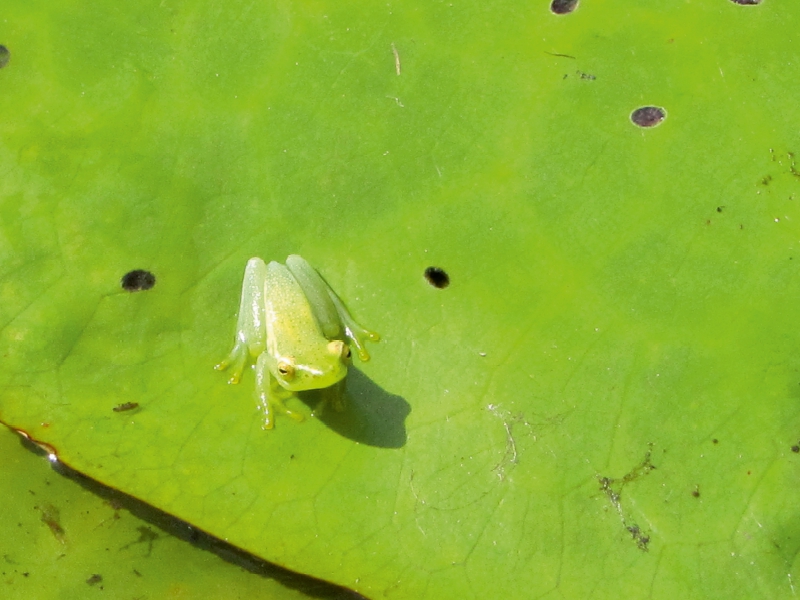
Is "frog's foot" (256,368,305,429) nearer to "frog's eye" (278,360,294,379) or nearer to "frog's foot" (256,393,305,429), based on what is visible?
"frog's foot" (256,393,305,429)

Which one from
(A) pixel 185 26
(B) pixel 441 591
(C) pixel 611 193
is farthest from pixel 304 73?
(B) pixel 441 591

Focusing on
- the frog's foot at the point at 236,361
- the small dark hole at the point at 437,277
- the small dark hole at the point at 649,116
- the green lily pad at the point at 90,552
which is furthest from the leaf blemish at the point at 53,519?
the small dark hole at the point at 649,116

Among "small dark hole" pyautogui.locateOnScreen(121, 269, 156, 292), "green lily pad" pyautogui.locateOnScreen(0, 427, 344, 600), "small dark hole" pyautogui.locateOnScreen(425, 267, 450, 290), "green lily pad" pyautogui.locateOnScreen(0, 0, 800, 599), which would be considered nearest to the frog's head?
"green lily pad" pyautogui.locateOnScreen(0, 0, 800, 599)

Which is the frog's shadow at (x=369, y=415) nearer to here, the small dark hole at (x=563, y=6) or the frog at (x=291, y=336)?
the frog at (x=291, y=336)

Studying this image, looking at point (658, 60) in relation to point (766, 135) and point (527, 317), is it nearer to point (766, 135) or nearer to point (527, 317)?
point (766, 135)

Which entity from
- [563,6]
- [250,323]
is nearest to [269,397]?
[250,323]

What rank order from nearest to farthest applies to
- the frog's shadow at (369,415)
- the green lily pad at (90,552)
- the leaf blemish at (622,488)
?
the leaf blemish at (622,488) < the frog's shadow at (369,415) < the green lily pad at (90,552)
